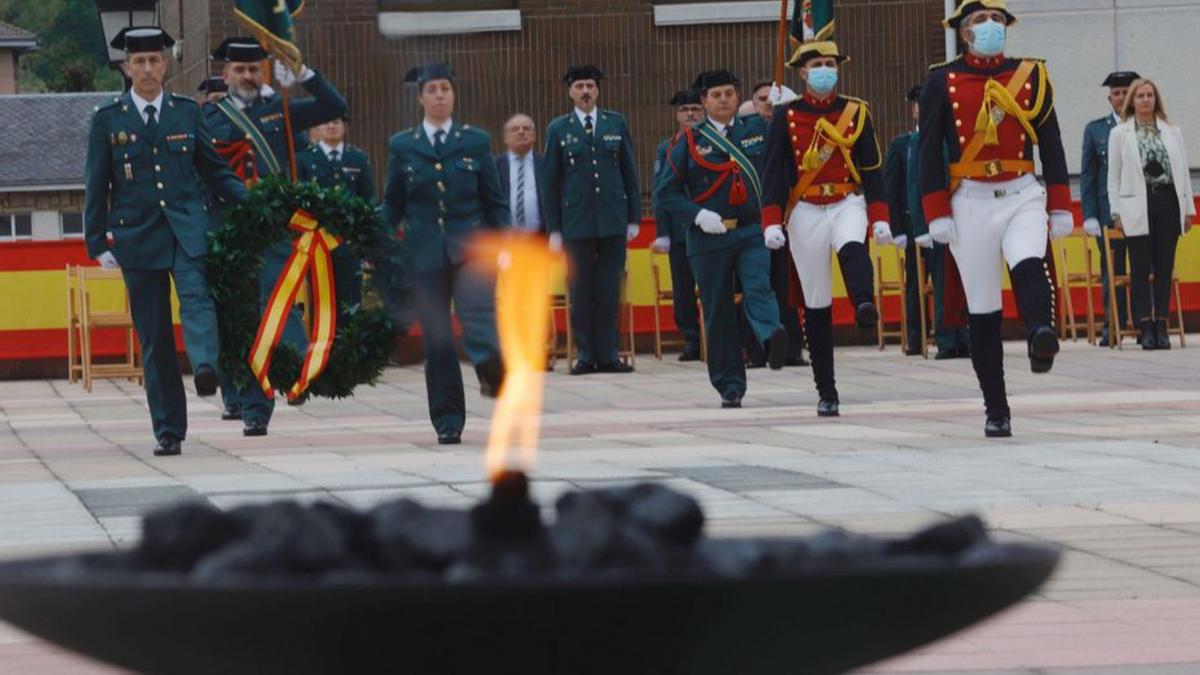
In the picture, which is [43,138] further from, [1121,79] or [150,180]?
[150,180]

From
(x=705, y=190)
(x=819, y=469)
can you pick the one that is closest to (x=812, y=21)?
(x=705, y=190)

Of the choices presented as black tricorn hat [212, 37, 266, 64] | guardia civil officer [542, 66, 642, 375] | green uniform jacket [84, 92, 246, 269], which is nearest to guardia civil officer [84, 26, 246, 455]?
green uniform jacket [84, 92, 246, 269]

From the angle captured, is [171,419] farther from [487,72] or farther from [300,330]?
[487,72]

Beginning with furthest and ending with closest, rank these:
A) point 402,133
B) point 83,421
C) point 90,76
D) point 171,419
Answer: point 90,76
point 83,421
point 171,419
point 402,133

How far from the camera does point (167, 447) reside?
1234 cm

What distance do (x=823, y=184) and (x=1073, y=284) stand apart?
936cm

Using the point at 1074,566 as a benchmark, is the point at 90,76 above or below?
above

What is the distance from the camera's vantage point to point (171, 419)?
487 inches

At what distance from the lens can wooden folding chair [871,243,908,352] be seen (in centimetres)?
2139

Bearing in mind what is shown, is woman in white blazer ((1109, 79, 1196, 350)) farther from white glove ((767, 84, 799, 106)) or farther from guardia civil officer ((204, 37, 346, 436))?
guardia civil officer ((204, 37, 346, 436))

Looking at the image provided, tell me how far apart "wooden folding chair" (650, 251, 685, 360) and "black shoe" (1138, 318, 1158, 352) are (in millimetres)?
3776

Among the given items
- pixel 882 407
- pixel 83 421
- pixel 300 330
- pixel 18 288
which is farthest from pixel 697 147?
pixel 300 330

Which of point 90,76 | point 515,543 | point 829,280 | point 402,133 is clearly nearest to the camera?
point 515,543

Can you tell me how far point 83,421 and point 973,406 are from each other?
5.25m
